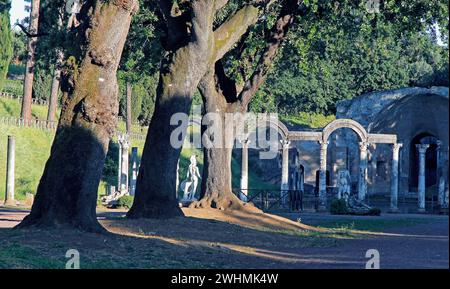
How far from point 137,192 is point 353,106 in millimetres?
36978

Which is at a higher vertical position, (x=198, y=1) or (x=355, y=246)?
(x=198, y=1)

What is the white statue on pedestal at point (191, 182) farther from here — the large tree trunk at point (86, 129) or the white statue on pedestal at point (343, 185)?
the large tree trunk at point (86, 129)

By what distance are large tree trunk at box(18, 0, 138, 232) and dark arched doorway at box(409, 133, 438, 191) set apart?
40498 mm

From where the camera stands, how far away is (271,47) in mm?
31188

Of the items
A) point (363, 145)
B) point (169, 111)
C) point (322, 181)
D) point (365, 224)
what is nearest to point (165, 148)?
point (169, 111)

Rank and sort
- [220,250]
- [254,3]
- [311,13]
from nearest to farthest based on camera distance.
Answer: [220,250]
[254,3]
[311,13]

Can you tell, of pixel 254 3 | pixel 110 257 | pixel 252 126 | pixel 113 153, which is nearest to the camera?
pixel 110 257

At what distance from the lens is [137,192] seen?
938 inches

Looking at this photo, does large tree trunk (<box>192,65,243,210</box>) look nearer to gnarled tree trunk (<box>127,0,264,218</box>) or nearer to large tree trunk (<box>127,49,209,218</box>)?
gnarled tree trunk (<box>127,0,264,218</box>)

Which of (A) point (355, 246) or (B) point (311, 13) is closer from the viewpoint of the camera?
(A) point (355, 246)

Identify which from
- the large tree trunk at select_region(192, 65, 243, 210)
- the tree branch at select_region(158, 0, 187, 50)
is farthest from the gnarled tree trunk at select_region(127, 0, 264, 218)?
the large tree trunk at select_region(192, 65, 243, 210)

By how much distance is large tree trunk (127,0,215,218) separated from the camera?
2350cm
